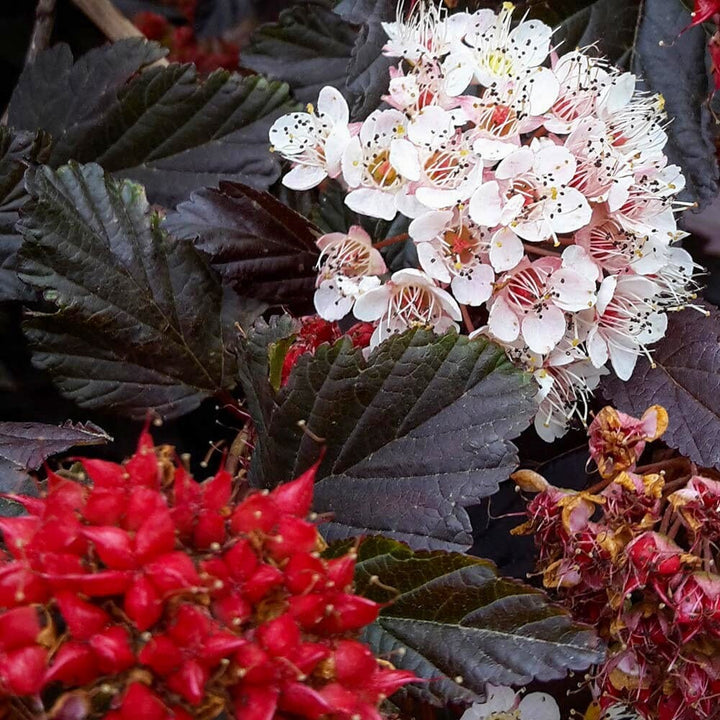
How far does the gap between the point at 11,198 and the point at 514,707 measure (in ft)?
1.75

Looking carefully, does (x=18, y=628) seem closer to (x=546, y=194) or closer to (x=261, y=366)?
(x=261, y=366)

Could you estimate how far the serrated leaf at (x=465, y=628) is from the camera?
21.0 inches

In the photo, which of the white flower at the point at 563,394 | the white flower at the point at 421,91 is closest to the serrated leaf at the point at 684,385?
the white flower at the point at 563,394

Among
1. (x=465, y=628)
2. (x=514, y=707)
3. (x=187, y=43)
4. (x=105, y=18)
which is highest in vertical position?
(x=105, y=18)

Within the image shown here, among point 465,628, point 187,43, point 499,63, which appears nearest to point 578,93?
point 499,63

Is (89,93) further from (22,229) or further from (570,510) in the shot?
(570,510)

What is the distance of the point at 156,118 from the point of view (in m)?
0.82

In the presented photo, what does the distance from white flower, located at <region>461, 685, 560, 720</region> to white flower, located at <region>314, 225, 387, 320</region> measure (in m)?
0.29

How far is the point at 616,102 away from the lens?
26.4 inches

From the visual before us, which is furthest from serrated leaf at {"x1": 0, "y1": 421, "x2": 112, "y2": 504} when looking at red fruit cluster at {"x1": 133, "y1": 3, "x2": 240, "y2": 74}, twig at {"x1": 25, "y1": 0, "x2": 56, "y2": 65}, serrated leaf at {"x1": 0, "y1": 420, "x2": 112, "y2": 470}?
red fruit cluster at {"x1": 133, "y1": 3, "x2": 240, "y2": 74}

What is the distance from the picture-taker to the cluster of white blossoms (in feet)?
2.02

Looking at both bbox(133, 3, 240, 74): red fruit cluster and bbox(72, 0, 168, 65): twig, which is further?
bbox(133, 3, 240, 74): red fruit cluster

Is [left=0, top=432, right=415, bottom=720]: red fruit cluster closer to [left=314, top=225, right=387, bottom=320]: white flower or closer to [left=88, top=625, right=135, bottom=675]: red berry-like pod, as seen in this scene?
[left=88, top=625, right=135, bottom=675]: red berry-like pod

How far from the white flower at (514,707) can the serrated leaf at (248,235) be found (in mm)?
341
